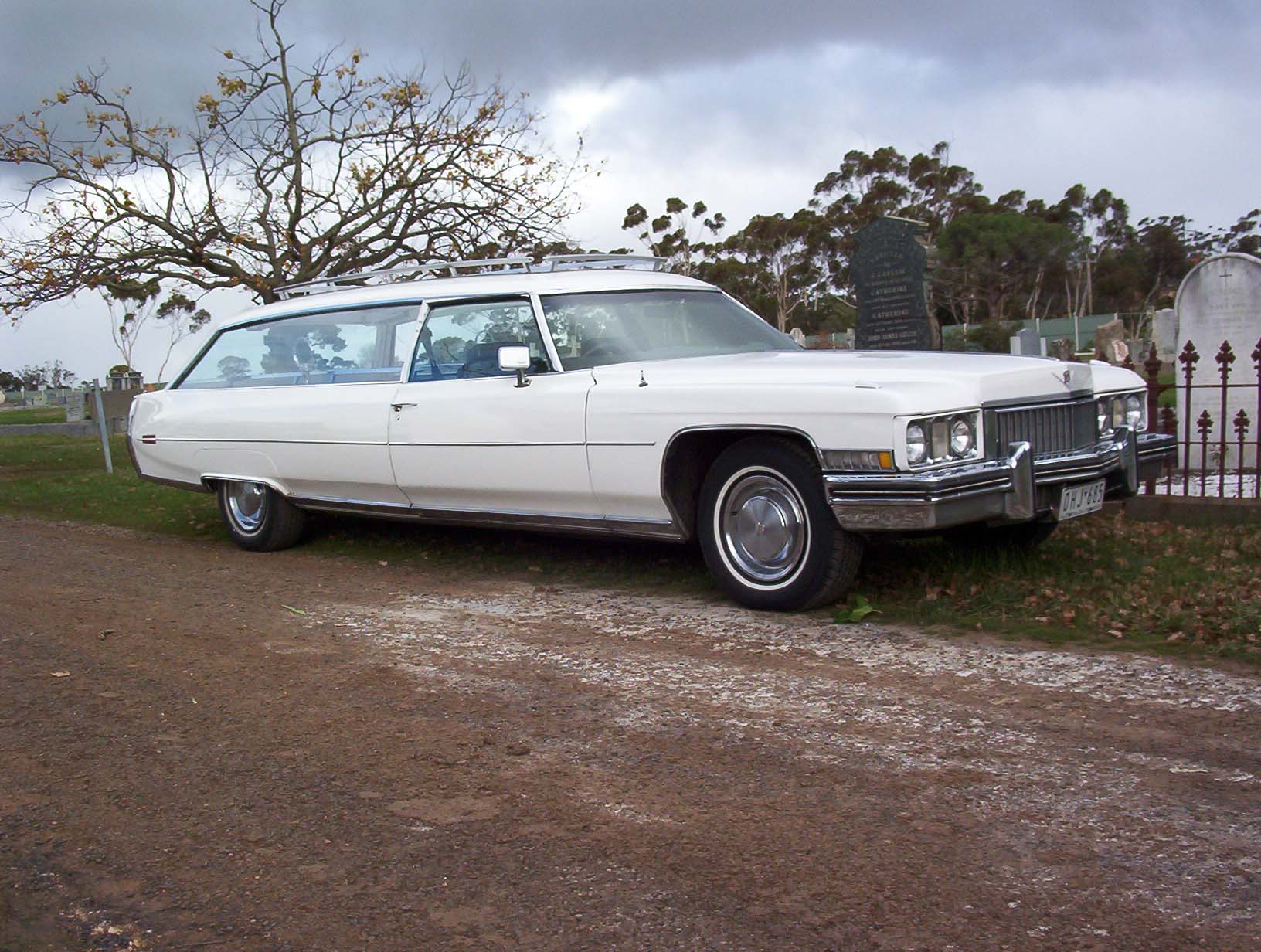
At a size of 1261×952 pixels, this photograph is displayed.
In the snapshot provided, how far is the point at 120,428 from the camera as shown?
25.6m

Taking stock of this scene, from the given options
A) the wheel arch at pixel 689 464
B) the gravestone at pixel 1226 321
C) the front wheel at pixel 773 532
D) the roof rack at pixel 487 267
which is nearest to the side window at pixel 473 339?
the roof rack at pixel 487 267

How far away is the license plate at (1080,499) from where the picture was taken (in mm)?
5738

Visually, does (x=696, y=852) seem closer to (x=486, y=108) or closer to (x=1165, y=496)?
(x=1165, y=496)

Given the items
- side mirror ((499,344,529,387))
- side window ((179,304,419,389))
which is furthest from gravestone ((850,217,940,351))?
side mirror ((499,344,529,387))

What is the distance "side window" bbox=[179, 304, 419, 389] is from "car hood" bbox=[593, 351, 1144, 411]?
1.69m

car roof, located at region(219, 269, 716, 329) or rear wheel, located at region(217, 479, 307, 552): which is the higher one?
car roof, located at region(219, 269, 716, 329)

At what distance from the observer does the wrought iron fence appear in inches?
323

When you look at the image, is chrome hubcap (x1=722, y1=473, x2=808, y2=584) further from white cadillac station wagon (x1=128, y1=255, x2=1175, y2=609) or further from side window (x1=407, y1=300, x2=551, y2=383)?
side window (x1=407, y1=300, x2=551, y2=383)

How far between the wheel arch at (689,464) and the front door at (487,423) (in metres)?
0.49

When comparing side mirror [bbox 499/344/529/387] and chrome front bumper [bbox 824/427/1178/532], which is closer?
chrome front bumper [bbox 824/427/1178/532]

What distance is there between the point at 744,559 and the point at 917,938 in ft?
10.9

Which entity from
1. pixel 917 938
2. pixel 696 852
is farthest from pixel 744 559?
pixel 917 938

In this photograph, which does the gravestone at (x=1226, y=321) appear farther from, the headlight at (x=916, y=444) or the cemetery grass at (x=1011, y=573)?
the headlight at (x=916, y=444)

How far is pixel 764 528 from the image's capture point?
586 centimetres
